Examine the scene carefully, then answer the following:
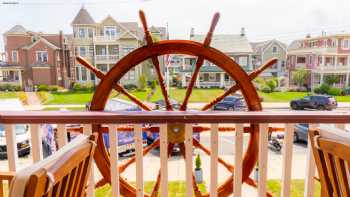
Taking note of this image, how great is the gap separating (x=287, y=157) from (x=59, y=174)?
1023 millimetres

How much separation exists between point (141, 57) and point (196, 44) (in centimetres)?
28

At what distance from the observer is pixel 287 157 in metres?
1.28

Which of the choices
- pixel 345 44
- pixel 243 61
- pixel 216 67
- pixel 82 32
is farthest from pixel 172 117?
pixel 345 44

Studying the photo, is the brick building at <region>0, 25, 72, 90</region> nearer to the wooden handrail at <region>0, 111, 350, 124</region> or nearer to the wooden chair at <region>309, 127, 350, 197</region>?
the wooden handrail at <region>0, 111, 350, 124</region>

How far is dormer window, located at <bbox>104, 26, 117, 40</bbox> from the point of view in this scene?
10.8 ft

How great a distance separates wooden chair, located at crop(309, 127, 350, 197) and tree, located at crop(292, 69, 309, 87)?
6.78ft

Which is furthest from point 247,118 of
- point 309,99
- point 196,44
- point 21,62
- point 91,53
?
point 21,62

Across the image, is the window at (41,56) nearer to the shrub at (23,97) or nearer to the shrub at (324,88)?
the shrub at (23,97)

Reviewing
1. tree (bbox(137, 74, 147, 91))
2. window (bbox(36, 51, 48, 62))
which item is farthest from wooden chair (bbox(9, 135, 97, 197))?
window (bbox(36, 51, 48, 62))

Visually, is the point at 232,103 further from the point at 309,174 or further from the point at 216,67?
the point at 309,174

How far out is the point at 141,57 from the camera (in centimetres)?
138

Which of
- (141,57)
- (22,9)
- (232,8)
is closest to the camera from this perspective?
(141,57)

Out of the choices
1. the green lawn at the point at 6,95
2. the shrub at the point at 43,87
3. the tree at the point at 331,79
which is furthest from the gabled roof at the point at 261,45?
the green lawn at the point at 6,95

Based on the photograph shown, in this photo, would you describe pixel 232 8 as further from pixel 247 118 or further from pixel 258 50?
pixel 247 118
